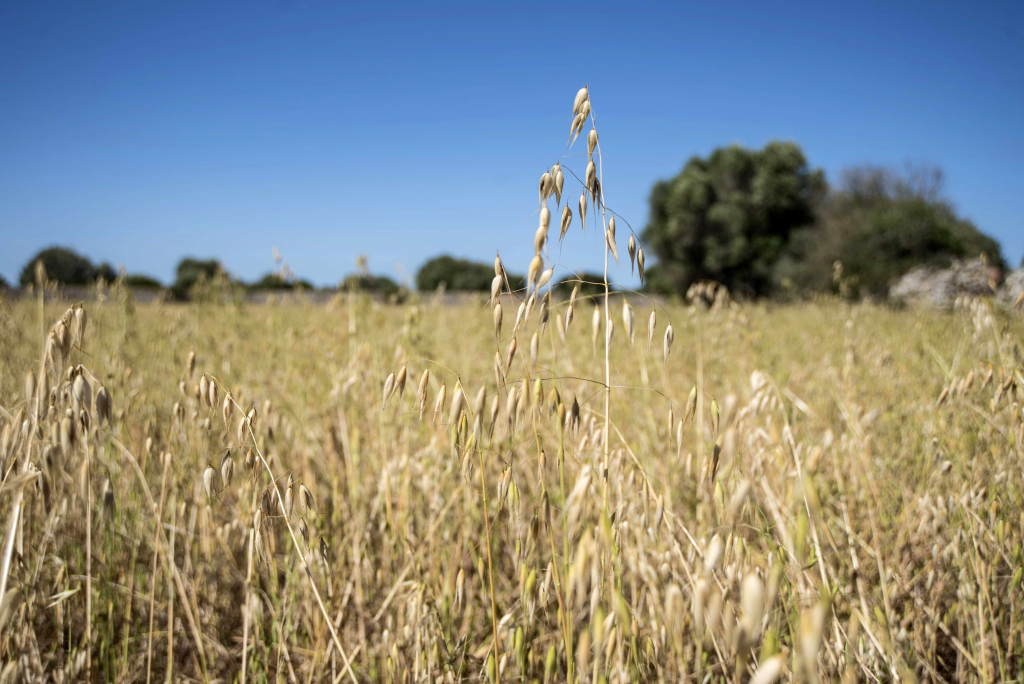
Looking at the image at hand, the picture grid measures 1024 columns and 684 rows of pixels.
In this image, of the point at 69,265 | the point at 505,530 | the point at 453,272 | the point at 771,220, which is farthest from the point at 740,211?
the point at 505,530

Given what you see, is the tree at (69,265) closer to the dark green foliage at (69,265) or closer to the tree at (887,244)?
the dark green foliage at (69,265)

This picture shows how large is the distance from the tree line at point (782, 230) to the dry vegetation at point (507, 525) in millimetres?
12517

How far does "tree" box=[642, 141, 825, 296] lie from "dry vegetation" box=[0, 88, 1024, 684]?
21675 mm

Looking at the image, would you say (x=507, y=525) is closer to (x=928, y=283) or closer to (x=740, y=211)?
(x=928, y=283)

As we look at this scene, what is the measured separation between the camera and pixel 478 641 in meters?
1.52

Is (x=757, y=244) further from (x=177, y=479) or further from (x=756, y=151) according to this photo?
(x=177, y=479)

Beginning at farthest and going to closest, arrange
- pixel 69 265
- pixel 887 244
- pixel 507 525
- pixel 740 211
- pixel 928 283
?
pixel 740 211, pixel 887 244, pixel 928 283, pixel 69 265, pixel 507 525

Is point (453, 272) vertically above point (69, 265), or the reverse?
point (453, 272)

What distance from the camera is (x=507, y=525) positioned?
1771mm

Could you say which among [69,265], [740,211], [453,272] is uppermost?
[740,211]

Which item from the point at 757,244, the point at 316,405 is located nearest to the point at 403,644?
the point at 316,405

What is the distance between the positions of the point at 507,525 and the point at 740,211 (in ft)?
78.6

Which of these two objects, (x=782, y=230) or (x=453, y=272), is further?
(x=453, y=272)

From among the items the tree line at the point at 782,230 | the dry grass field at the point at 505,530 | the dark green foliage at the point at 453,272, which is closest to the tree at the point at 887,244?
the tree line at the point at 782,230
